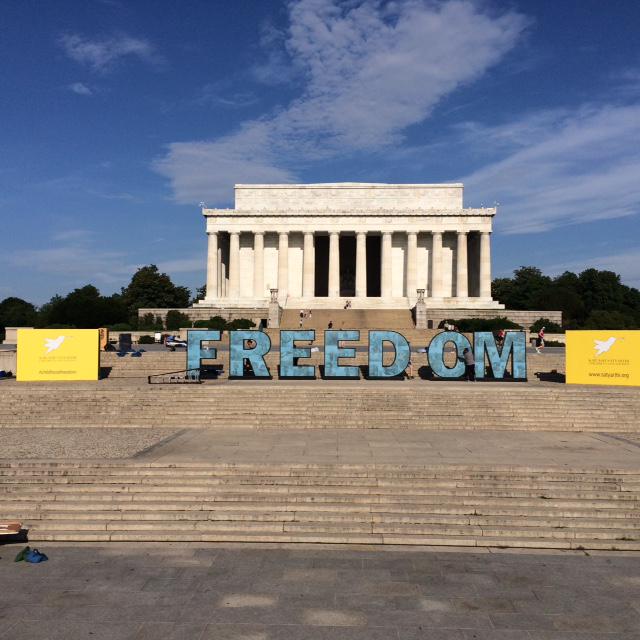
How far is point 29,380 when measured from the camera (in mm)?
32719

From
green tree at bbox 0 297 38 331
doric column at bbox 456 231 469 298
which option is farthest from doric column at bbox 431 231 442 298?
green tree at bbox 0 297 38 331

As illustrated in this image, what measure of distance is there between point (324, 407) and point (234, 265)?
5611 cm

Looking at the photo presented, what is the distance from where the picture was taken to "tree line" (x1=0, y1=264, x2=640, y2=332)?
220 ft

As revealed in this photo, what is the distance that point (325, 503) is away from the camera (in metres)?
15.8

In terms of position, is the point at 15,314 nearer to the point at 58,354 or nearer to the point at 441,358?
the point at 58,354

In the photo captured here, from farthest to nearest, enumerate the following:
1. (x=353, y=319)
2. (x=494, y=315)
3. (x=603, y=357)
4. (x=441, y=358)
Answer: (x=494, y=315)
(x=353, y=319)
(x=441, y=358)
(x=603, y=357)

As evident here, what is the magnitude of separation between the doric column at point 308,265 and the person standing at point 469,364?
46.5 meters

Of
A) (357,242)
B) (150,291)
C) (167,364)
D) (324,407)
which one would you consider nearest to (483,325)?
(357,242)

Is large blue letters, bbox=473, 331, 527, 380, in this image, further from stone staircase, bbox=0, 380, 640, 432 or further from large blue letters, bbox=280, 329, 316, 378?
large blue letters, bbox=280, 329, 316, 378

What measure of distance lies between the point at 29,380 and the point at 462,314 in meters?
50.8

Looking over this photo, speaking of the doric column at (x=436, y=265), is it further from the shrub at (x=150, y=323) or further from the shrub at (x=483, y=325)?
the shrub at (x=150, y=323)

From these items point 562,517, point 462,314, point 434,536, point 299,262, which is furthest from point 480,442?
point 299,262

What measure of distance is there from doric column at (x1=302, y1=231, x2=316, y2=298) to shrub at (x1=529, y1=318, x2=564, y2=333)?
3030cm

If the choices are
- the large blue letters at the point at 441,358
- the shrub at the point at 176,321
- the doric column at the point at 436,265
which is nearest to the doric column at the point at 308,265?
the doric column at the point at 436,265
